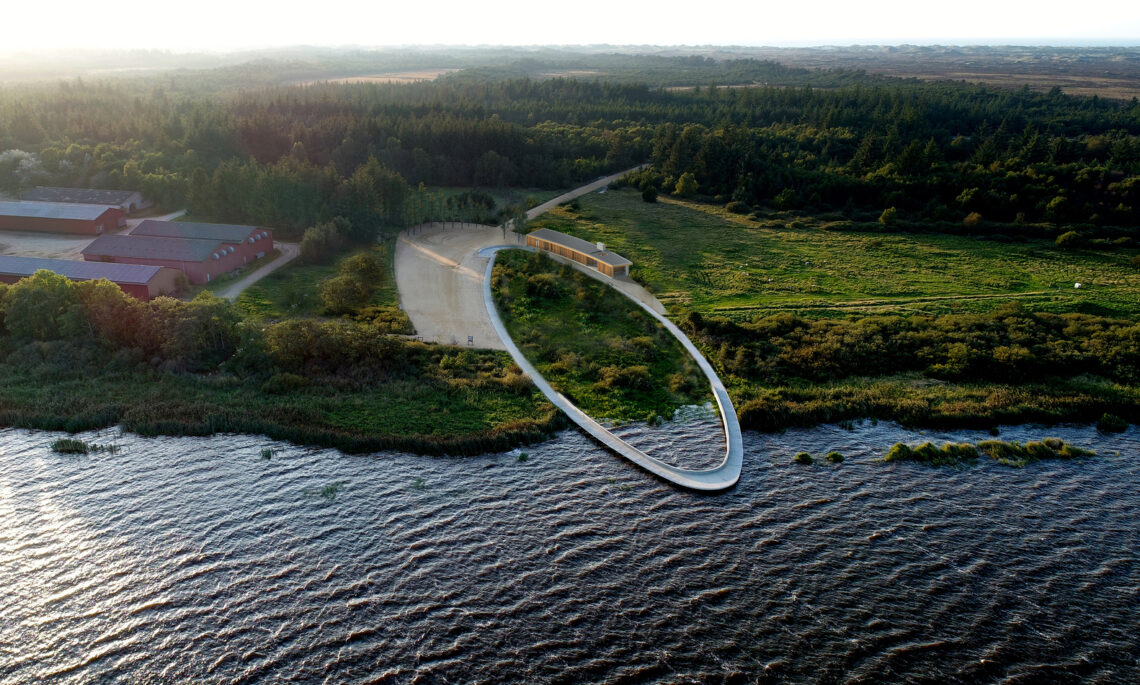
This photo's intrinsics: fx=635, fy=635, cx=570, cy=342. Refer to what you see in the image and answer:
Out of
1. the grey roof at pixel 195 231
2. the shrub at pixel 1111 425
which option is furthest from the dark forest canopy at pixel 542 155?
the shrub at pixel 1111 425

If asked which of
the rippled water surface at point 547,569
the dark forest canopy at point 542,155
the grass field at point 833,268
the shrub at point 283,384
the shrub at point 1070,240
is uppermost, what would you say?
the dark forest canopy at point 542,155

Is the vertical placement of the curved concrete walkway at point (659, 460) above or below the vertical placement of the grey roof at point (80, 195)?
below

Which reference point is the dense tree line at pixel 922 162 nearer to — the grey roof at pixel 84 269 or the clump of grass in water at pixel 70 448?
the grey roof at pixel 84 269

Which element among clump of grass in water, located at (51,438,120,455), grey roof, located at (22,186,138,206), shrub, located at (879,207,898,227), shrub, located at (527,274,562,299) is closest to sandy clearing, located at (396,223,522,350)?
shrub, located at (527,274,562,299)

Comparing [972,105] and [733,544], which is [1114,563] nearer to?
[733,544]

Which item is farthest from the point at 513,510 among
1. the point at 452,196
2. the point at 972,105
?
the point at 972,105

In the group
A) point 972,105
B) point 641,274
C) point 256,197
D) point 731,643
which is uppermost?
point 972,105

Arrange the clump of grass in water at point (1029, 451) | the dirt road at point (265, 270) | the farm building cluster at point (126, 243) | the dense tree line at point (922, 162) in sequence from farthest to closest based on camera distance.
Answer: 1. the dense tree line at point (922, 162)
2. the dirt road at point (265, 270)
3. the farm building cluster at point (126, 243)
4. the clump of grass in water at point (1029, 451)
